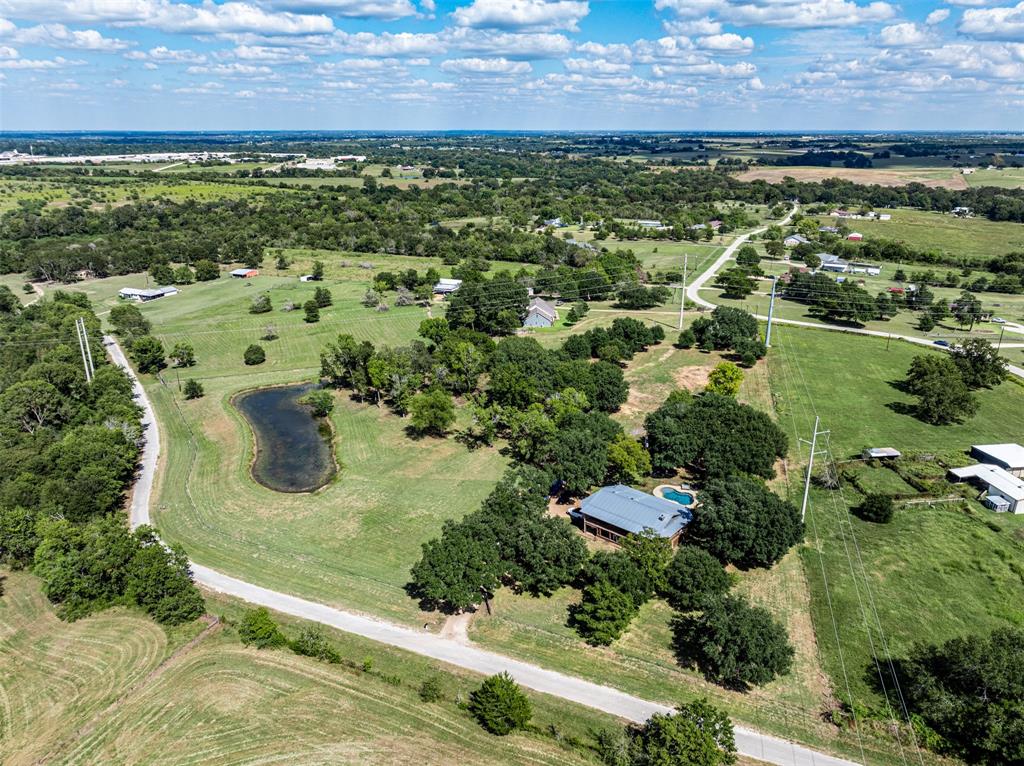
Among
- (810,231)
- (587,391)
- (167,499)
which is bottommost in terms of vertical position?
(167,499)

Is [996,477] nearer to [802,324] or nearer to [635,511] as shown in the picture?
[635,511]

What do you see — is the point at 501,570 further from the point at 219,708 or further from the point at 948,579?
the point at 948,579

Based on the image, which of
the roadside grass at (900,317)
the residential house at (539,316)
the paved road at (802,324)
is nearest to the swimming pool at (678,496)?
the residential house at (539,316)

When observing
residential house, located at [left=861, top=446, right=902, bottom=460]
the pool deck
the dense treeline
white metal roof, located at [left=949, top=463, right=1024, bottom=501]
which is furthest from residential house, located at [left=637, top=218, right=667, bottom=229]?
the dense treeline

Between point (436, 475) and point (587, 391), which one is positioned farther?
point (587, 391)

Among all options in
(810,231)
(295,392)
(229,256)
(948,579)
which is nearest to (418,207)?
(229,256)

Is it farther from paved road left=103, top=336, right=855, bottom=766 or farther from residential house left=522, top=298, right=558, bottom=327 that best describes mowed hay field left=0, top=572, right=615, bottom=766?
residential house left=522, top=298, right=558, bottom=327

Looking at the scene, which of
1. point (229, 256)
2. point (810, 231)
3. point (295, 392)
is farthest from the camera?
point (810, 231)
